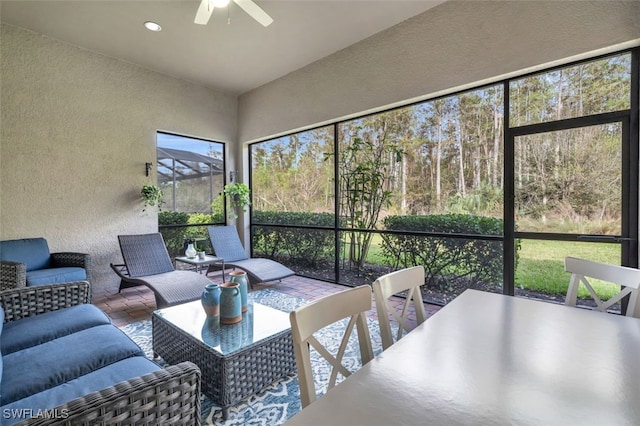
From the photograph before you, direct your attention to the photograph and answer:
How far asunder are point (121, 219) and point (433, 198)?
4570 millimetres

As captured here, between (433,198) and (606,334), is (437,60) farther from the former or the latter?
(606,334)

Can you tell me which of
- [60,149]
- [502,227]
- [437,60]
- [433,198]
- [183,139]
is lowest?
[502,227]

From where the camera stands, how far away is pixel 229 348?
1.84m

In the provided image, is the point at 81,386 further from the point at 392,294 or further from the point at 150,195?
the point at 150,195

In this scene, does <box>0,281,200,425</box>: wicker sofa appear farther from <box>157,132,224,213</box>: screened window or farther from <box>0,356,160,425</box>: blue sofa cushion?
<box>157,132,224,213</box>: screened window

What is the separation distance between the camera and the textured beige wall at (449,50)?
252 cm

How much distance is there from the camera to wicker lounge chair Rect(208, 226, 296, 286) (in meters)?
4.22

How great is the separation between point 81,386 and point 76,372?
0.57ft

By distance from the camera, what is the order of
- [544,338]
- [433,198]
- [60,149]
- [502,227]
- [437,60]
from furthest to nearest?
[60,149], [433,198], [437,60], [502,227], [544,338]

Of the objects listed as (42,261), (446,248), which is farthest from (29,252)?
(446,248)

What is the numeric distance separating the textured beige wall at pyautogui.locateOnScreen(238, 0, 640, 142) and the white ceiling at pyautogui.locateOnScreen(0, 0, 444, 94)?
0.22 metres

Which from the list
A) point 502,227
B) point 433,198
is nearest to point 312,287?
point 433,198

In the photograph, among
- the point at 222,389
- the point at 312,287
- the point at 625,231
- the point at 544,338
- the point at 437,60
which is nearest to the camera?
the point at 544,338

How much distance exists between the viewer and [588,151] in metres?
2.64
